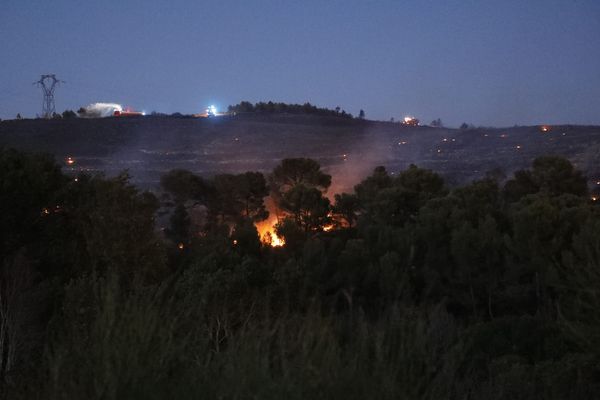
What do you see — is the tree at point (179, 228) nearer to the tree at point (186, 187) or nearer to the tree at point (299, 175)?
the tree at point (186, 187)

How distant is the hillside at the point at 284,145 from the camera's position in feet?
148

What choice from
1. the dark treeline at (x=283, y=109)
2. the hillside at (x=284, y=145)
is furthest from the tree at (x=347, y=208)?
the dark treeline at (x=283, y=109)

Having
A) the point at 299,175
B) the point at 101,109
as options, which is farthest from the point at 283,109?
the point at 299,175

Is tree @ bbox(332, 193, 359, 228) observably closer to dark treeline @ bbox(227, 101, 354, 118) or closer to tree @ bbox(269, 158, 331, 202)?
tree @ bbox(269, 158, 331, 202)

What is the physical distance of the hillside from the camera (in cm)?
4503

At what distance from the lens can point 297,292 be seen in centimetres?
1349

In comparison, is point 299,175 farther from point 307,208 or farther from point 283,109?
point 283,109

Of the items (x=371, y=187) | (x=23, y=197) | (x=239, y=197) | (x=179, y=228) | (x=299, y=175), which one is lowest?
(x=179, y=228)

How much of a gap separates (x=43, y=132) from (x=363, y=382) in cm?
5614

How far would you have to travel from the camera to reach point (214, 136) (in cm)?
5750

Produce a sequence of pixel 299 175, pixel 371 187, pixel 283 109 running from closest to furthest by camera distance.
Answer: pixel 371 187 → pixel 299 175 → pixel 283 109

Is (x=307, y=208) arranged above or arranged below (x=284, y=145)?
below

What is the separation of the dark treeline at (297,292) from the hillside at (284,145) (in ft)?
40.6

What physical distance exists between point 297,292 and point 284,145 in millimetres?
40744
